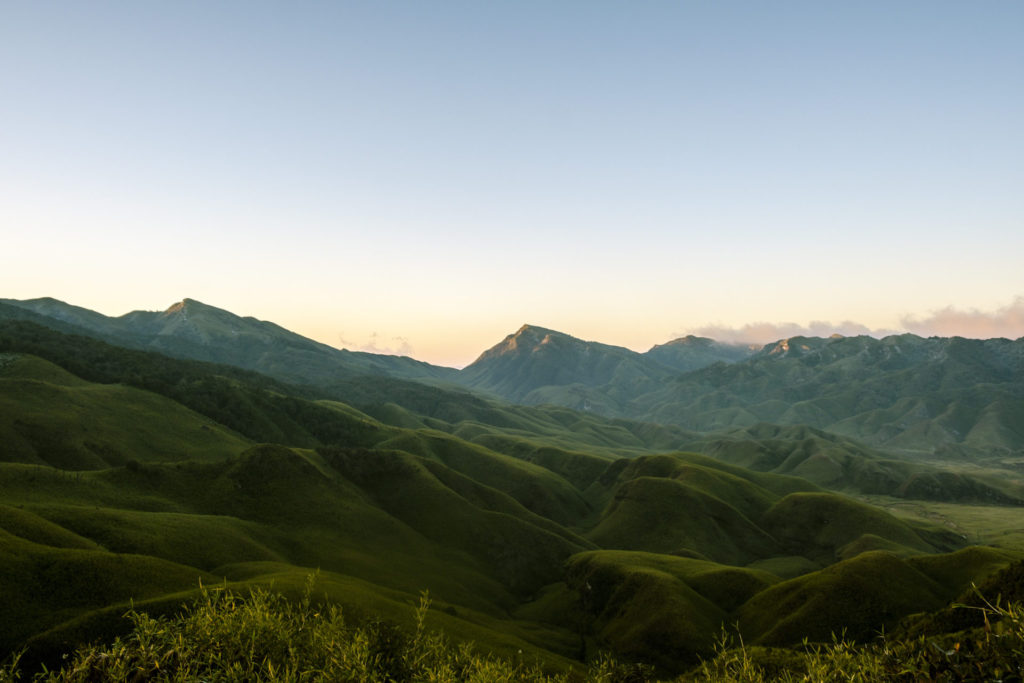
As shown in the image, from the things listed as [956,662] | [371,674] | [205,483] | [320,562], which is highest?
[956,662]

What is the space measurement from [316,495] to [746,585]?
12418cm

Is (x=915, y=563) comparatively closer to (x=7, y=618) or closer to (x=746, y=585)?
Result: (x=746, y=585)

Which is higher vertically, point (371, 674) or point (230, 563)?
point (371, 674)

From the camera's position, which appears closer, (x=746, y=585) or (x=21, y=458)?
(x=746, y=585)

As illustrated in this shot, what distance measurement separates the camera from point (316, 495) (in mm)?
172125

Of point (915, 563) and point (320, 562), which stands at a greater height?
point (915, 563)

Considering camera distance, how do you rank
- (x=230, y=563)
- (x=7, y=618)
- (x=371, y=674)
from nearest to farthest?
(x=371, y=674)
(x=7, y=618)
(x=230, y=563)

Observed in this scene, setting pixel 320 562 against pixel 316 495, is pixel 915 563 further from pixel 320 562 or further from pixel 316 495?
pixel 316 495

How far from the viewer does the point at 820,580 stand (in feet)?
403

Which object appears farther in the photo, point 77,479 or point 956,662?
point 77,479

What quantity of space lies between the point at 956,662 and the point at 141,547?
124 m

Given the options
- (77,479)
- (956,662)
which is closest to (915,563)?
(956,662)

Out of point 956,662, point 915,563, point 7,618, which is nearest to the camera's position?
point 956,662

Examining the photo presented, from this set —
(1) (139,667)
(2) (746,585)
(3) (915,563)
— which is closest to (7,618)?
(1) (139,667)
